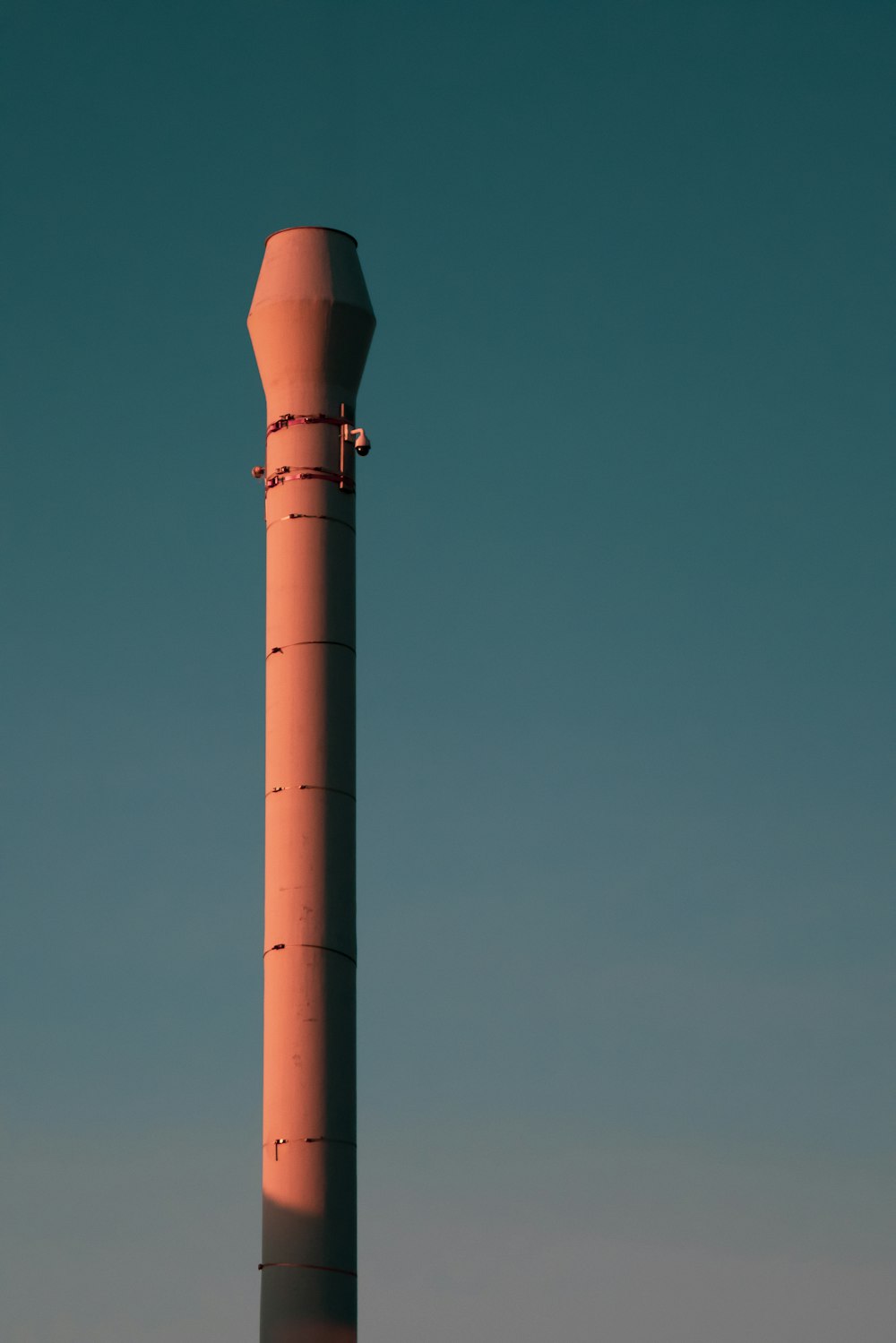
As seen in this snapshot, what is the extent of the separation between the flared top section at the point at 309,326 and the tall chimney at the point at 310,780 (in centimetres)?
4

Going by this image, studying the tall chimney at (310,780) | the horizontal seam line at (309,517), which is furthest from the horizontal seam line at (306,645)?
the horizontal seam line at (309,517)

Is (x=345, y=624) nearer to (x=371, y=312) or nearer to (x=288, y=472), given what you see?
(x=288, y=472)

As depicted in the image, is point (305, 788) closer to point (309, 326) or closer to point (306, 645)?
point (306, 645)

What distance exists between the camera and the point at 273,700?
1553 inches

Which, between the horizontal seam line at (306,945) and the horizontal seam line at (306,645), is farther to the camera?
the horizontal seam line at (306,645)

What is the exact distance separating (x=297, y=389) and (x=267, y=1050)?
12.8 m

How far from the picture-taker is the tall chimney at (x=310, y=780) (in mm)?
35688

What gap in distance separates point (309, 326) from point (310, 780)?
903cm

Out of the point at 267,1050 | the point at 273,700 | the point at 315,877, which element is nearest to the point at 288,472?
the point at 273,700

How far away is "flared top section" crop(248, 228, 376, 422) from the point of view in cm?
4112

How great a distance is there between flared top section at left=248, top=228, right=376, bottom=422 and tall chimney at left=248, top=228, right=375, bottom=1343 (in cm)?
4

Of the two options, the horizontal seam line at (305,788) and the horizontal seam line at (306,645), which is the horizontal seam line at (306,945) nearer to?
the horizontal seam line at (305,788)

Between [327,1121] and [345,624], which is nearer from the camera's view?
[327,1121]

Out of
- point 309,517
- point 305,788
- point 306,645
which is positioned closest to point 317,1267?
point 305,788
